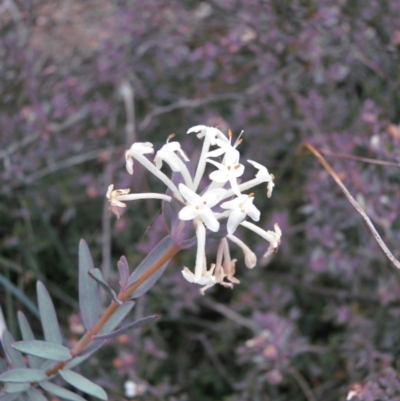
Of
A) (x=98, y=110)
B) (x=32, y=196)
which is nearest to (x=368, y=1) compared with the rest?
(x=98, y=110)

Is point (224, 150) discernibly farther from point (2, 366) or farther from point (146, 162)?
point (2, 366)

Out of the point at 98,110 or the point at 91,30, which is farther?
the point at 91,30

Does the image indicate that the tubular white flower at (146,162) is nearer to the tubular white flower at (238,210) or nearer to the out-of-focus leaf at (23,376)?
the tubular white flower at (238,210)

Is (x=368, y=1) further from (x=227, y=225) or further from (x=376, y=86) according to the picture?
(x=227, y=225)

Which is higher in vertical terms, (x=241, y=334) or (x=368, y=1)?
(x=368, y=1)

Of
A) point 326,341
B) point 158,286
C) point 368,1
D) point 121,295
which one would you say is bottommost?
point 326,341

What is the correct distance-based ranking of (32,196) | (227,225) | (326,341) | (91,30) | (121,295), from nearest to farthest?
(227,225), (121,295), (32,196), (326,341), (91,30)

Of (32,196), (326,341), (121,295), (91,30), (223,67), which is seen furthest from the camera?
(91,30)

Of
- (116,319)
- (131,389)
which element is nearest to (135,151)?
(116,319)
